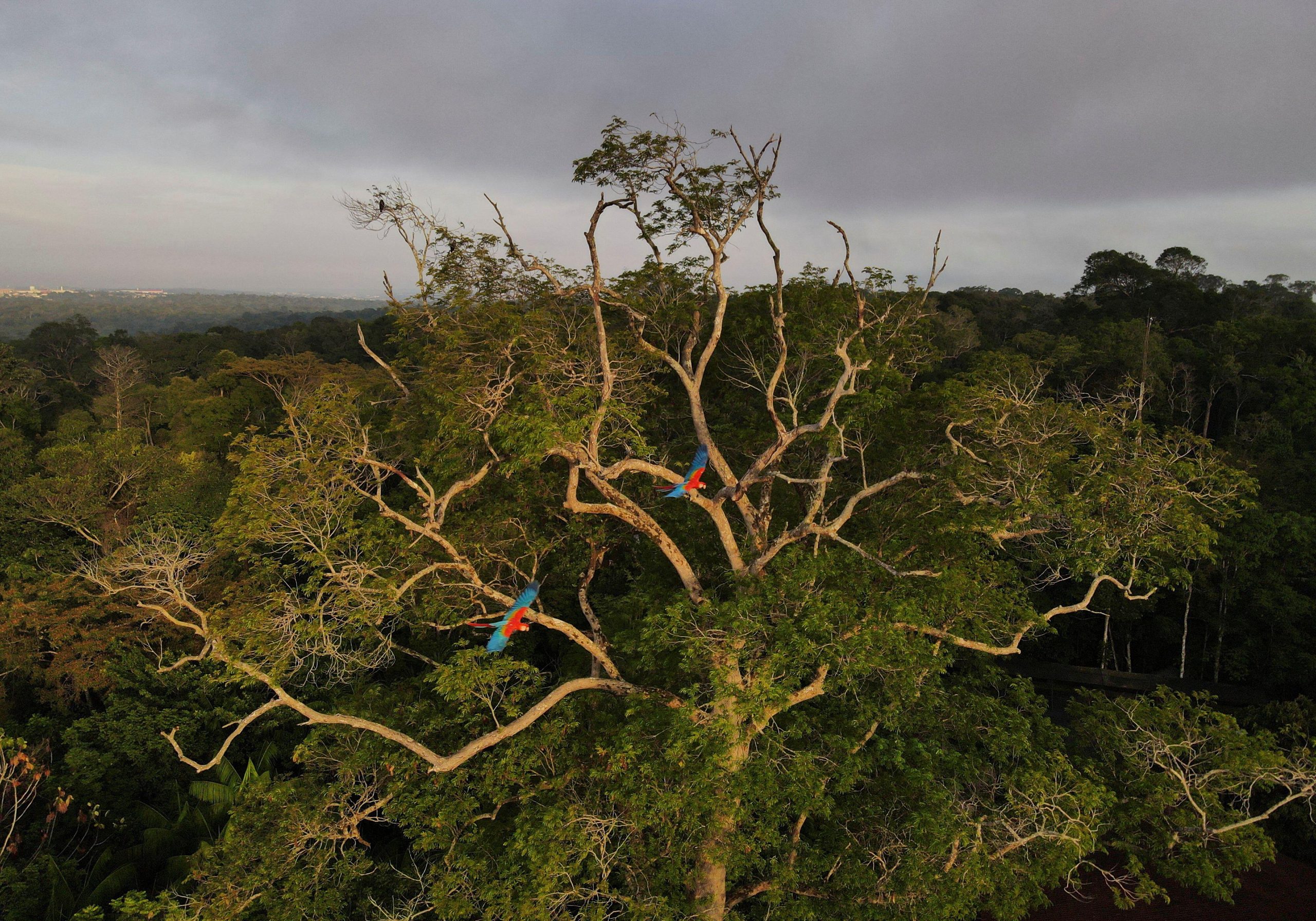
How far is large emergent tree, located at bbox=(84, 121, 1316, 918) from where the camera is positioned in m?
7.30

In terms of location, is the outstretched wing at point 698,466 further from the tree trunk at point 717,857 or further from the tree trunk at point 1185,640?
the tree trunk at point 1185,640

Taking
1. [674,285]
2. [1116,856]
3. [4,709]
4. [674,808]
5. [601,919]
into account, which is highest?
[674,285]

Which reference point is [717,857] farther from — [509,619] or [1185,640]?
[1185,640]

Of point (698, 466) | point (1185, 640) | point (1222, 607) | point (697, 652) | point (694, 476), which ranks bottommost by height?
point (1185, 640)

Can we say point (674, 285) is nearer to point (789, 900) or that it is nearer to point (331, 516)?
point (331, 516)

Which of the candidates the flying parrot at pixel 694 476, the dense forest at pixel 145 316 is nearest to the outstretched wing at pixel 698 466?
the flying parrot at pixel 694 476

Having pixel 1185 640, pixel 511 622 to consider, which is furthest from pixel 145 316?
pixel 1185 640

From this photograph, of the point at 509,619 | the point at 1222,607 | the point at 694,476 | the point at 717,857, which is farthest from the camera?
the point at 1222,607

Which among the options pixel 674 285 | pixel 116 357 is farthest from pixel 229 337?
pixel 674 285

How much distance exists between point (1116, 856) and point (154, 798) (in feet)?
62.1

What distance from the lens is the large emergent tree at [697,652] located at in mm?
7297

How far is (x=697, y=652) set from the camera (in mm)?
7305

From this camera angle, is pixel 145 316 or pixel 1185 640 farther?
pixel 145 316

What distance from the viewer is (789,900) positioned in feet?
27.2
